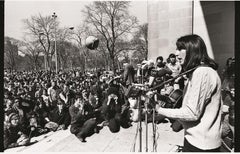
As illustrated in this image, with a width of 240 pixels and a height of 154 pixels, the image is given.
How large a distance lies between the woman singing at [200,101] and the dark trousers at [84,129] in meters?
2.96

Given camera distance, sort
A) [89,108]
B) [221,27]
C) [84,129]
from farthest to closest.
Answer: [89,108]
[84,129]
[221,27]

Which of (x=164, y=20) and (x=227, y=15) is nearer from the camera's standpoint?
(x=227, y=15)

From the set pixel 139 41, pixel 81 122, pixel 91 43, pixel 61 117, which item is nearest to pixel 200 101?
pixel 91 43

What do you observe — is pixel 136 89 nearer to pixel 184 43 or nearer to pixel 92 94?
pixel 184 43

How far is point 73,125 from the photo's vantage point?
14.5 ft

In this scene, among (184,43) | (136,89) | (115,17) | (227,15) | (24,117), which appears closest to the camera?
(184,43)

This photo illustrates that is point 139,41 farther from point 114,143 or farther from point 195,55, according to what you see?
point 195,55

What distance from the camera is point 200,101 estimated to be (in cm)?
118

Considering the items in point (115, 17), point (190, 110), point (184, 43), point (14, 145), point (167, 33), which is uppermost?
point (115, 17)

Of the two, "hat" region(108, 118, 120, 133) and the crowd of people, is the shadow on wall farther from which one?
"hat" region(108, 118, 120, 133)

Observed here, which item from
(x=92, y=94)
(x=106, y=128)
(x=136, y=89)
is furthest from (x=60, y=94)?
(x=136, y=89)

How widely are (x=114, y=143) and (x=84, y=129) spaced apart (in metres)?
0.94

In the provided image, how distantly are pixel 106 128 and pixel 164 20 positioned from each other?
293 centimetres

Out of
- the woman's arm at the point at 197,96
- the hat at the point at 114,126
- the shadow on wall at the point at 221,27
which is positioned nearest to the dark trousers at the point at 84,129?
the hat at the point at 114,126
